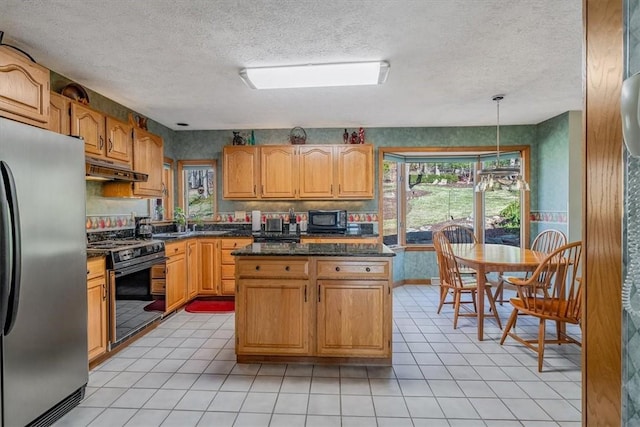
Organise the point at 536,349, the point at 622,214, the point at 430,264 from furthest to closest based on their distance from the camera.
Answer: the point at 430,264
the point at 536,349
the point at 622,214

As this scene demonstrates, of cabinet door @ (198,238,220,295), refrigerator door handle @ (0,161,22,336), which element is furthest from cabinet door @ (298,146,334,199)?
refrigerator door handle @ (0,161,22,336)

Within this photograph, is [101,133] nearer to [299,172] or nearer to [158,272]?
[158,272]

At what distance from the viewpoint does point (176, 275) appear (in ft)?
12.5

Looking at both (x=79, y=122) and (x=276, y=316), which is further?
(x=79, y=122)

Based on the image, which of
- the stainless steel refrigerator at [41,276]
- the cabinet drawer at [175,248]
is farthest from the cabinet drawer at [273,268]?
the cabinet drawer at [175,248]

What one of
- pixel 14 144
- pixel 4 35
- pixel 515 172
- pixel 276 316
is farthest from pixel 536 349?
pixel 4 35

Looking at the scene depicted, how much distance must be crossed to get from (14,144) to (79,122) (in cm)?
132

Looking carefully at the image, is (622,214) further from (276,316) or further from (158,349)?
(158,349)

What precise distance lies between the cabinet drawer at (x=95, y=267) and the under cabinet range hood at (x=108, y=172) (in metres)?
0.76

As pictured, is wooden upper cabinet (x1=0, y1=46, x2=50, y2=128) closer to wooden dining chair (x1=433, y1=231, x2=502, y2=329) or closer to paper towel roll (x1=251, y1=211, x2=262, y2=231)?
paper towel roll (x1=251, y1=211, x2=262, y2=231)

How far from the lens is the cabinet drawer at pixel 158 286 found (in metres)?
3.33

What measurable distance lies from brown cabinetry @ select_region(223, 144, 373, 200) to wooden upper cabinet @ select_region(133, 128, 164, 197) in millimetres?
899

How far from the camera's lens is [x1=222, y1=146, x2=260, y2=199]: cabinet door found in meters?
4.71

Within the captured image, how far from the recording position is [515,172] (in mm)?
3318
